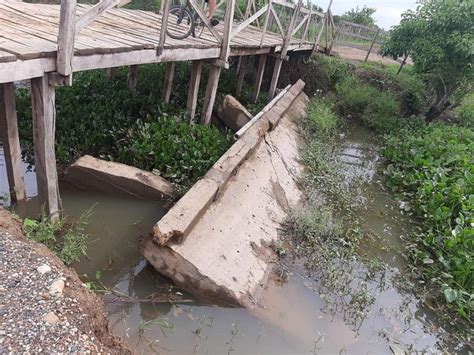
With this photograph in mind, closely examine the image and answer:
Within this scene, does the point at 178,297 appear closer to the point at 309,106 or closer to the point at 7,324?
the point at 7,324

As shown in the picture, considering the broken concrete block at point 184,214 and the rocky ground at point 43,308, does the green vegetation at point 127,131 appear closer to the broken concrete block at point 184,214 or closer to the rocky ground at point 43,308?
the broken concrete block at point 184,214

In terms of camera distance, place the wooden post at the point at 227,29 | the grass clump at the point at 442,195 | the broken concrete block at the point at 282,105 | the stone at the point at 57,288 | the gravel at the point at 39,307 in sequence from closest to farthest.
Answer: the gravel at the point at 39,307
the stone at the point at 57,288
the grass clump at the point at 442,195
the wooden post at the point at 227,29
the broken concrete block at the point at 282,105

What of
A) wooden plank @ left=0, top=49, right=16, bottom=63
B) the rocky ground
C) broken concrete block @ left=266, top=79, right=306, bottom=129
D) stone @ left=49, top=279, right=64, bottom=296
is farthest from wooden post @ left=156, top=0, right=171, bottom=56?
stone @ left=49, top=279, right=64, bottom=296

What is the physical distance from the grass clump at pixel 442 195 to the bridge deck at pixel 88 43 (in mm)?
4047

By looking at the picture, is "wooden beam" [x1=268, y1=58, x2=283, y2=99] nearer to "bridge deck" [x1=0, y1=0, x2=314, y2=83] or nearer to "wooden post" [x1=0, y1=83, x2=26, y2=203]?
"bridge deck" [x1=0, y1=0, x2=314, y2=83]

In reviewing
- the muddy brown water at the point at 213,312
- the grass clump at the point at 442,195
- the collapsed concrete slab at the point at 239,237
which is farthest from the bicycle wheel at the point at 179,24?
the grass clump at the point at 442,195

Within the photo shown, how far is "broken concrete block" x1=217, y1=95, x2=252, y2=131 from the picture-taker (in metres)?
7.37

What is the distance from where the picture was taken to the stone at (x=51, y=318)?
2016 mm

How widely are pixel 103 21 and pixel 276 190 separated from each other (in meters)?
3.41

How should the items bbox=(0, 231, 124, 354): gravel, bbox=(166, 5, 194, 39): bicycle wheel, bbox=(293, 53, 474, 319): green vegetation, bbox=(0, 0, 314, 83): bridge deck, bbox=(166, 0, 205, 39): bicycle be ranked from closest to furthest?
bbox=(0, 231, 124, 354): gravel
bbox=(0, 0, 314, 83): bridge deck
bbox=(293, 53, 474, 319): green vegetation
bbox=(166, 0, 205, 39): bicycle
bbox=(166, 5, 194, 39): bicycle wheel

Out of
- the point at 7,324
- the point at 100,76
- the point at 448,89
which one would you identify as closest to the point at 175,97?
the point at 100,76

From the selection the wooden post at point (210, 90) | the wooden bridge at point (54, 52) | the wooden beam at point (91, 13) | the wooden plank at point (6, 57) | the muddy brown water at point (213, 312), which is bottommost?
the muddy brown water at point (213, 312)

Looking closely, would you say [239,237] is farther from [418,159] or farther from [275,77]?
[275,77]

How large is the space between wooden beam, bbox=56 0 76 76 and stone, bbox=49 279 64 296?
6.49 feet
